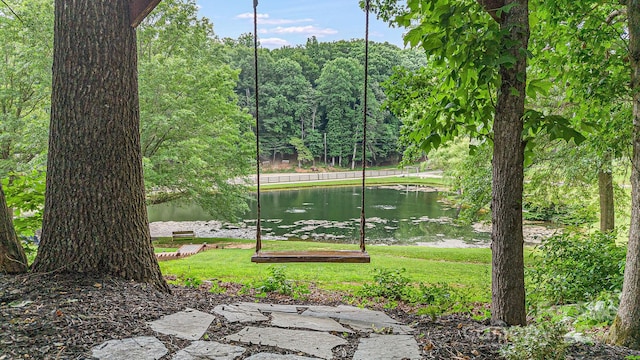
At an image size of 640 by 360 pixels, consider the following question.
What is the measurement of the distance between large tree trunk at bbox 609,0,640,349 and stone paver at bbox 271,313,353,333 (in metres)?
1.65

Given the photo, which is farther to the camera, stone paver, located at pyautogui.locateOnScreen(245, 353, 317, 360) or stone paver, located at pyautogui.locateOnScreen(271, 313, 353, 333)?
stone paver, located at pyautogui.locateOnScreen(271, 313, 353, 333)

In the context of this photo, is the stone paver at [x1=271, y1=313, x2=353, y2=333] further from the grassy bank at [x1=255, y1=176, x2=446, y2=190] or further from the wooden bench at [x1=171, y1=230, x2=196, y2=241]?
the grassy bank at [x1=255, y1=176, x2=446, y2=190]

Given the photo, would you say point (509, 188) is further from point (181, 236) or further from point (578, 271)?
point (181, 236)

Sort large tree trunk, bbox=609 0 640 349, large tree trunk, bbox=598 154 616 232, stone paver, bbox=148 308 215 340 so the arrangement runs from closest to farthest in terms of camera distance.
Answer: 1. stone paver, bbox=148 308 215 340
2. large tree trunk, bbox=609 0 640 349
3. large tree trunk, bbox=598 154 616 232

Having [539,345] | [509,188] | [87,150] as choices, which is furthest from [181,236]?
[539,345]

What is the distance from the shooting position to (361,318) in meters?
2.51

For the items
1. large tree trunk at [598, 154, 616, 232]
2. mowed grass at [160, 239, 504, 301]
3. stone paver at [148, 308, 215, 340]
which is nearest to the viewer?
stone paver at [148, 308, 215, 340]

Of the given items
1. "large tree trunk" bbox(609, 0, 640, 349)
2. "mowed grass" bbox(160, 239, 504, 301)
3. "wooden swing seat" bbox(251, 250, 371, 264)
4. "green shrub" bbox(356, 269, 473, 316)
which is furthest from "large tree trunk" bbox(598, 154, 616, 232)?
"wooden swing seat" bbox(251, 250, 371, 264)

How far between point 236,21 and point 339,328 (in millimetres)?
36789

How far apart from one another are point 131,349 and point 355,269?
5.93 m

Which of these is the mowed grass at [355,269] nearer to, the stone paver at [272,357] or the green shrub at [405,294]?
the green shrub at [405,294]

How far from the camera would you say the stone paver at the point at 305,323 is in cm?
218

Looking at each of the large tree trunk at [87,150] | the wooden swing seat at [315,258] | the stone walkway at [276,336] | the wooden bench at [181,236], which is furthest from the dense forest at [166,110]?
the stone walkway at [276,336]

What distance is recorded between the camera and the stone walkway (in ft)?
5.56
